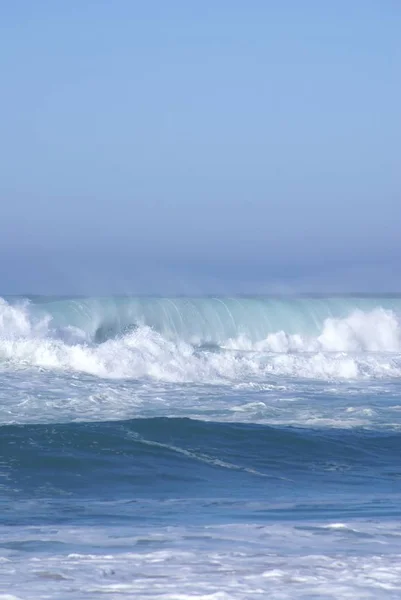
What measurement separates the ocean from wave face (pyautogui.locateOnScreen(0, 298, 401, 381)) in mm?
131

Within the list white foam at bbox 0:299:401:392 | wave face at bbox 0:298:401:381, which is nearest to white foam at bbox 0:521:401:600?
white foam at bbox 0:299:401:392

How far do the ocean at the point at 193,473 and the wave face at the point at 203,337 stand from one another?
13 centimetres

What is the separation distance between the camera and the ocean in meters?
6.58

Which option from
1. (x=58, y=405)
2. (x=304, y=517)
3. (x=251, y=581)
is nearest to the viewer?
(x=251, y=581)

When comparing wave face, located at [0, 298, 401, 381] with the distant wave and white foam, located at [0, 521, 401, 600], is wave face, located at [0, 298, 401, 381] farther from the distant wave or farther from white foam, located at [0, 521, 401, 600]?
white foam, located at [0, 521, 401, 600]

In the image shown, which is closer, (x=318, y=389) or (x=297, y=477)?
(x=297, y=477)

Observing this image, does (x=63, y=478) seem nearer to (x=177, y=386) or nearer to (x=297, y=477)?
(x=297, y=477)

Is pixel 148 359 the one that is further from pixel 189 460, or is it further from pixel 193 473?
pixel 193 473

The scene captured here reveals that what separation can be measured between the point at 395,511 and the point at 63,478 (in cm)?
383

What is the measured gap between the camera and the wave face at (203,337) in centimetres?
2425

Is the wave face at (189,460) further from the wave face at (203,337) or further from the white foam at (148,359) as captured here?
the wave face at (203,337)

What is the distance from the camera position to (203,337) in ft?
118

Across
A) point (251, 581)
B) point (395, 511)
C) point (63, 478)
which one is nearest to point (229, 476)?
point (63, 478)

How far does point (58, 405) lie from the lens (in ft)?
54.6
